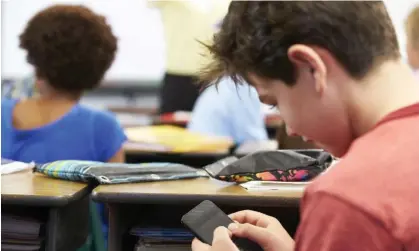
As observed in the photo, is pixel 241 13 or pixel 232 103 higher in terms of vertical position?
pixel 241 13

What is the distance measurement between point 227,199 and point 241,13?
40cm

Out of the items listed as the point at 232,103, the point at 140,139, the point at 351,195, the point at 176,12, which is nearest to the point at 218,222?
the point at 351,195

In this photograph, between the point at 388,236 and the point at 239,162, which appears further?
the point at 239,162

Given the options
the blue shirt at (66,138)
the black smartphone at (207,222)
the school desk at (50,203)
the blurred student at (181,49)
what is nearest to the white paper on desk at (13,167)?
the school desk at (50,203)

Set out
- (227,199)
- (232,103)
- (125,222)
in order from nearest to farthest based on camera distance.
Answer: (227,199)
(125,222)
(232,103)

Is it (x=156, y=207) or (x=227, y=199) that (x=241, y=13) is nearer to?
(x=227, y=199)

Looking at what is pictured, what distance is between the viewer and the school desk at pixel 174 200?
1182 millimetres

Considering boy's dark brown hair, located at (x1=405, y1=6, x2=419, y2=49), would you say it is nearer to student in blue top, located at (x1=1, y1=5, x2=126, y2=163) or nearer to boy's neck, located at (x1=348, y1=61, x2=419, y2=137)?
student in blue top, located at (x1=1, y1=5, x2=126, y2=163)

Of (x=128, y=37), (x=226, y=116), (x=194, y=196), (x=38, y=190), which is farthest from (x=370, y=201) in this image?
(x=128, y=37)

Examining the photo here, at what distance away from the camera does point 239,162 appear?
134 cm

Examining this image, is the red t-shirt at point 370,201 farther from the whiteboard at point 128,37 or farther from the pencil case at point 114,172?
the whiteboard at point 128,37

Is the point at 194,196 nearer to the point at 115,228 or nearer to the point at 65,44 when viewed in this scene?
the point at 115,228

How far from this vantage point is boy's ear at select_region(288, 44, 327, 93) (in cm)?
84

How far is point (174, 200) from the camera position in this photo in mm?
1184
